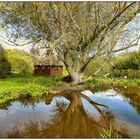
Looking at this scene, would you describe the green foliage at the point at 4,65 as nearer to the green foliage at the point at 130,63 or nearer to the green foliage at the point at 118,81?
the green foliage at the point at 118,81

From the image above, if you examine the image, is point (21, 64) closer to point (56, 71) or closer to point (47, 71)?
point (47, 71)

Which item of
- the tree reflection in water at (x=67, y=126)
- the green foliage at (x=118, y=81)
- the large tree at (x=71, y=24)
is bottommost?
the tree reflection in water at (x=67, y=126)

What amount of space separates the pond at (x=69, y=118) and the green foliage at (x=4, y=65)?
9.53 meters

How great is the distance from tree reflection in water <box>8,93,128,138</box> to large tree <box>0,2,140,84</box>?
3.90m

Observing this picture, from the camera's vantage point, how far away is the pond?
5707mm

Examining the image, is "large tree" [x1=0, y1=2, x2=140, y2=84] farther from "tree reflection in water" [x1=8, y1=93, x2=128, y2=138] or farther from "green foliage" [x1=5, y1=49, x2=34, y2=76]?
"green foliage" [x1=5, y1=49, x2=34, y2=76]

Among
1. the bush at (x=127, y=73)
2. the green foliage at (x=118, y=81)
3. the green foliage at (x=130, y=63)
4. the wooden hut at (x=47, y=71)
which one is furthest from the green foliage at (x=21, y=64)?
the green foliage at (x=130, y=63)

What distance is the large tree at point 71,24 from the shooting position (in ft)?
35.8

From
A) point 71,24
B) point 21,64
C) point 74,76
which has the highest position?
point 71,24

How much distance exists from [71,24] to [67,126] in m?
7.16

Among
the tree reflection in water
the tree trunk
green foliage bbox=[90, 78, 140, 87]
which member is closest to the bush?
green foliage bbox=[90, 78, 140, 87]

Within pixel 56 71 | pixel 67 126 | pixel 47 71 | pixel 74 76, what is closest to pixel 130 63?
pixel 74 76

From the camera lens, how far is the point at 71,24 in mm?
12445

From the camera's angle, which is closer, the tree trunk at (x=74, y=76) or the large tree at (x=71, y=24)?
the large tree at (x=71, y=24)
